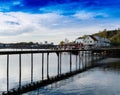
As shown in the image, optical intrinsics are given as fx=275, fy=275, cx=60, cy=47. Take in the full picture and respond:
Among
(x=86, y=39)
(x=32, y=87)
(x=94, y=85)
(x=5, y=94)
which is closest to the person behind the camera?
(x=5, y=94)

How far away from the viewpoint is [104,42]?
18475 cm

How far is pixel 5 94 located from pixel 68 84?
9.67m

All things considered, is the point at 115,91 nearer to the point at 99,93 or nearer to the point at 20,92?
the point at 99,93

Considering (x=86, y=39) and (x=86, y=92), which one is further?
(x=86, y=39)

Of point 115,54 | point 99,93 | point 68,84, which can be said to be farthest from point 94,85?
point 115,54

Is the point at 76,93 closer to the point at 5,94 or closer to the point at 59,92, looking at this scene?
the point at 59,92

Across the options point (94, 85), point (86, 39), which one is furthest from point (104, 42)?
point (94, 85)

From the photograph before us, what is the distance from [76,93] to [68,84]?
20.6 ft

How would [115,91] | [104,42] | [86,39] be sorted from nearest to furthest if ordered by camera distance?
[115,91], [86,39], [104,42]

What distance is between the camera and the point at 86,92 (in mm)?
29625

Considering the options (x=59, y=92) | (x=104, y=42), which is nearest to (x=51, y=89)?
(x=59, y=92)

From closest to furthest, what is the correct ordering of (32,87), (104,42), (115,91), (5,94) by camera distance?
(5,94) → (115,91) → (32,87) → (104,42)

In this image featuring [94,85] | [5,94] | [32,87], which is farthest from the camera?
[94,85]

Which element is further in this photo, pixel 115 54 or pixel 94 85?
pixel 115 54
